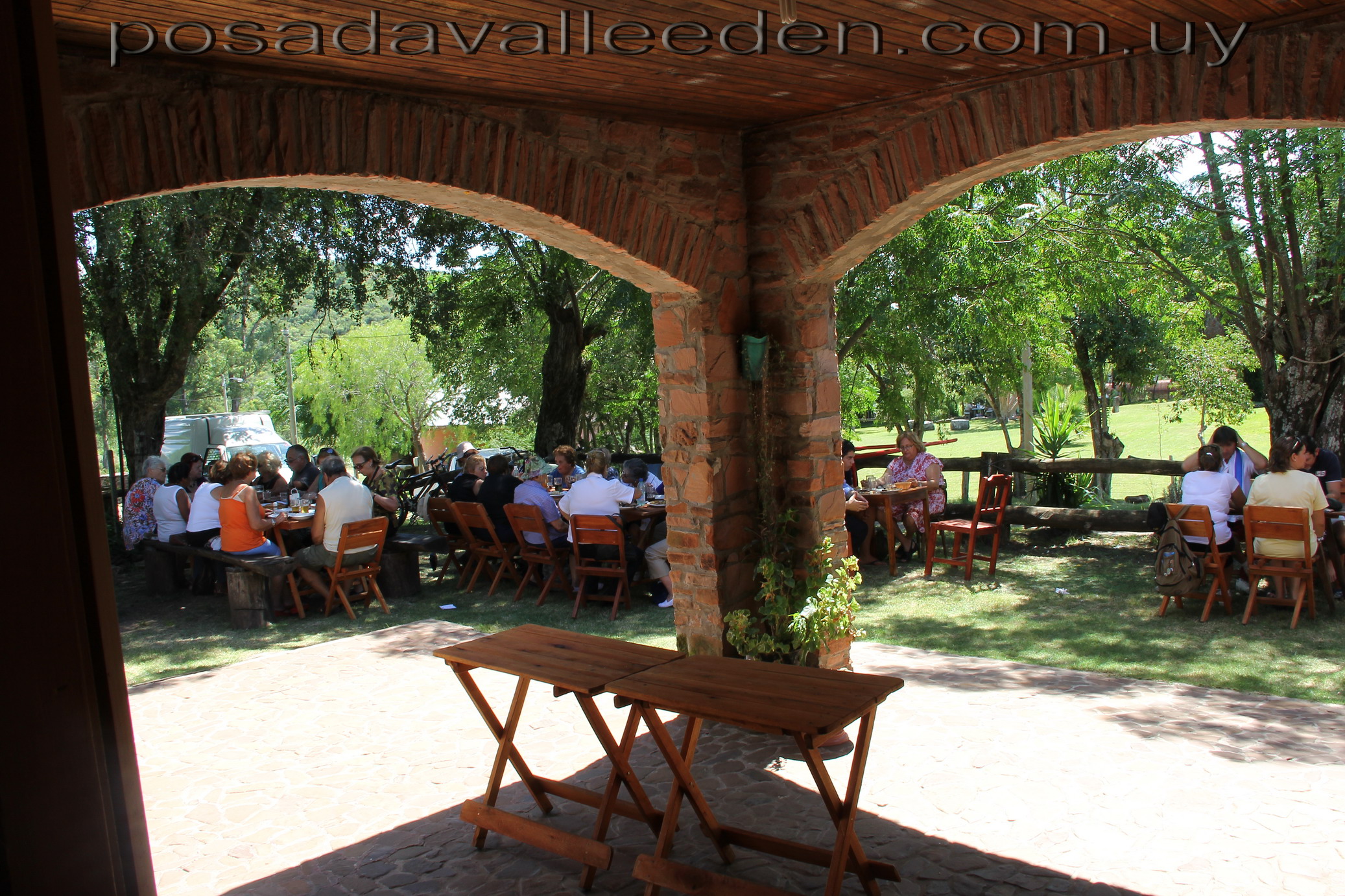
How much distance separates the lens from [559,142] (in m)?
4.04

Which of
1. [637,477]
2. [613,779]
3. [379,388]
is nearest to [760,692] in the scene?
[613,779]

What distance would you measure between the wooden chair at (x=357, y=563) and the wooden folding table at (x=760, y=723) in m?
5.00

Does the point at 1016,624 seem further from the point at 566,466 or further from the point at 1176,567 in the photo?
the point at 566,466

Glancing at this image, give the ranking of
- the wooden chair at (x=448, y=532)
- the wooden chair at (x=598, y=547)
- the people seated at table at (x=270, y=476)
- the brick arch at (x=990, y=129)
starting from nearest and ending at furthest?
the brick arch at (x=990, y=129) → the wooden chair at (x=598, y=547) → the wooden chair at (x=448, y=532) → the people seated at table at (x=270, y=476)

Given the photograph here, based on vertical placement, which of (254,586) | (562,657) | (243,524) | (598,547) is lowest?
(254,586)

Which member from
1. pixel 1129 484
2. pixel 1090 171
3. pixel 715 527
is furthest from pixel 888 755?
pixel 1129 484

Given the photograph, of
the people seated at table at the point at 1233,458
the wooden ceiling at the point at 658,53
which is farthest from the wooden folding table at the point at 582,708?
the people seated at table at the point at 1233,458

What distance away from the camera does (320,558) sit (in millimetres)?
7957

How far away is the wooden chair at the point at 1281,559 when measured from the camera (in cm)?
630

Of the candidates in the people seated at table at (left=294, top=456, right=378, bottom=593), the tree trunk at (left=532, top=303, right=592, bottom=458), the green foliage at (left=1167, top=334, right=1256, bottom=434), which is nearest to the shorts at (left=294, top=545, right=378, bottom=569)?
the people seated at table at (left=294, top=456, right=378, bottom=593)

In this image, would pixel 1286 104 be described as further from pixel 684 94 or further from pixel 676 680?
pixel 676 680

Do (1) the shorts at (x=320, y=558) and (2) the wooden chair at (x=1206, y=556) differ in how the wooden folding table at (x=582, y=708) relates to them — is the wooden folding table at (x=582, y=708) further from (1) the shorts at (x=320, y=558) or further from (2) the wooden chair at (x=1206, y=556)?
(2) the wooden chair at (x=1206, y=556)

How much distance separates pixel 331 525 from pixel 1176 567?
6.56m

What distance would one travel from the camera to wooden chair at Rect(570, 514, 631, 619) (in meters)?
7.66
